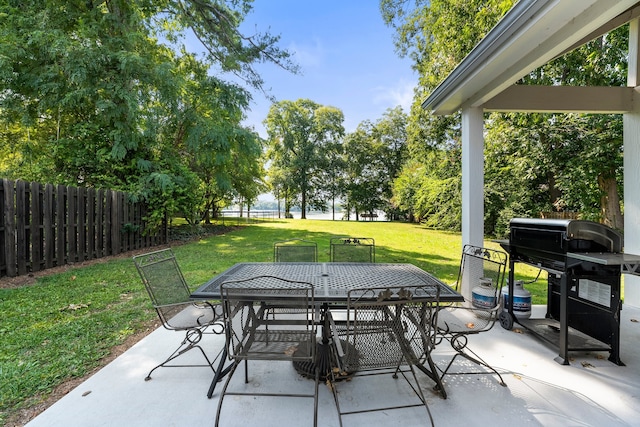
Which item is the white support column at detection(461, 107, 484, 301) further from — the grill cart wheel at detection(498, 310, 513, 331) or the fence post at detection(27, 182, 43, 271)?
the fence post at detection(27, 182, 43, 271)

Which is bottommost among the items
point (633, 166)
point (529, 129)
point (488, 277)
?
point (488, 277)

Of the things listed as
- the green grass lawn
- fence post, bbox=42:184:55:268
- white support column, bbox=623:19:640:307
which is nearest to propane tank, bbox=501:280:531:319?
the green grass lawn

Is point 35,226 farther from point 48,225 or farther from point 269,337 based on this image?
point 269,337

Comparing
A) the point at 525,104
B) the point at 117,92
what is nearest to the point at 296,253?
the point at 525,104

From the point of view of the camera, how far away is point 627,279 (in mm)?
3715

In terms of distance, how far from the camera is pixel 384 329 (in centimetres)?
194

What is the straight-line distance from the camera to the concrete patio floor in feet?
5.67

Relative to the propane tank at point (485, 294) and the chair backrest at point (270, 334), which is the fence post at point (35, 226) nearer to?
the chair backrest at point (270, 334)

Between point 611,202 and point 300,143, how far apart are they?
2003cm

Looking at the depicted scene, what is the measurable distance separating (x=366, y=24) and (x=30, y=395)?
9843mm

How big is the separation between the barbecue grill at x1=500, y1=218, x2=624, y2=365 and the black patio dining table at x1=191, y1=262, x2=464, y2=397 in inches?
41.8

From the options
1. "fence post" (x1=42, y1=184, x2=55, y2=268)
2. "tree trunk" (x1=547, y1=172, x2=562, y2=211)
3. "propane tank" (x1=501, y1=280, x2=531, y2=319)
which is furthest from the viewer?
"tree trunk" (x1=547, y1=172, x2=562, y2=211)

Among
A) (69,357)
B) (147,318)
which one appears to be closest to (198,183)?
(147,318)

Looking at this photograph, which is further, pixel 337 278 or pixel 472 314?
pixel 472 314
